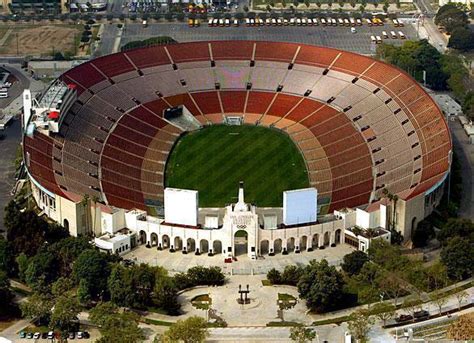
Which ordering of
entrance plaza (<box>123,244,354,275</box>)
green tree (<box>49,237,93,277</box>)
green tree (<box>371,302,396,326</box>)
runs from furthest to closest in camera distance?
entrance plaza (<box>123,244,354,275</box>) → green tree (<box>49,237,93,277</box>) → green tree (<box>371,302,396,326</box>)

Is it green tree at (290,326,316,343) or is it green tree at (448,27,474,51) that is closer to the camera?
green tree at (290,326,316,343)

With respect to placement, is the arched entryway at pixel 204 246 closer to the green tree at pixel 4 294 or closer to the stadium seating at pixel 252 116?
the stadium seating at pixel 252 116

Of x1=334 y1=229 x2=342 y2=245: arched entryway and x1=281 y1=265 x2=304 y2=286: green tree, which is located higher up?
x1=334 y1=229 x2=342 y2=245: arched entryway

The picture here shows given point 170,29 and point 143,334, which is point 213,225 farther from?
point 170,29

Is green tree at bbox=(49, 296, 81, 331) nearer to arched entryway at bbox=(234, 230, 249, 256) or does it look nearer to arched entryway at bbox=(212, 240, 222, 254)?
arched entryway at bbox=(212, 240, 222, 254)

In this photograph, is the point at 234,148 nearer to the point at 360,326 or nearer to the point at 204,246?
the point at 204,246

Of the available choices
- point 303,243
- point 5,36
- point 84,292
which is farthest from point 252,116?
point 5,36

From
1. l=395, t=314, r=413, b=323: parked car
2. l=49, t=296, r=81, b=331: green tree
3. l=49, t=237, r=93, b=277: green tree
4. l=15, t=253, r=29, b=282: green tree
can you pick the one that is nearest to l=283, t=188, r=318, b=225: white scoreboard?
l=395, t=314, r=413, b=323: parked car

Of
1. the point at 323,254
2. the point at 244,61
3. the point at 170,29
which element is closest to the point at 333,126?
the point at 244,61
